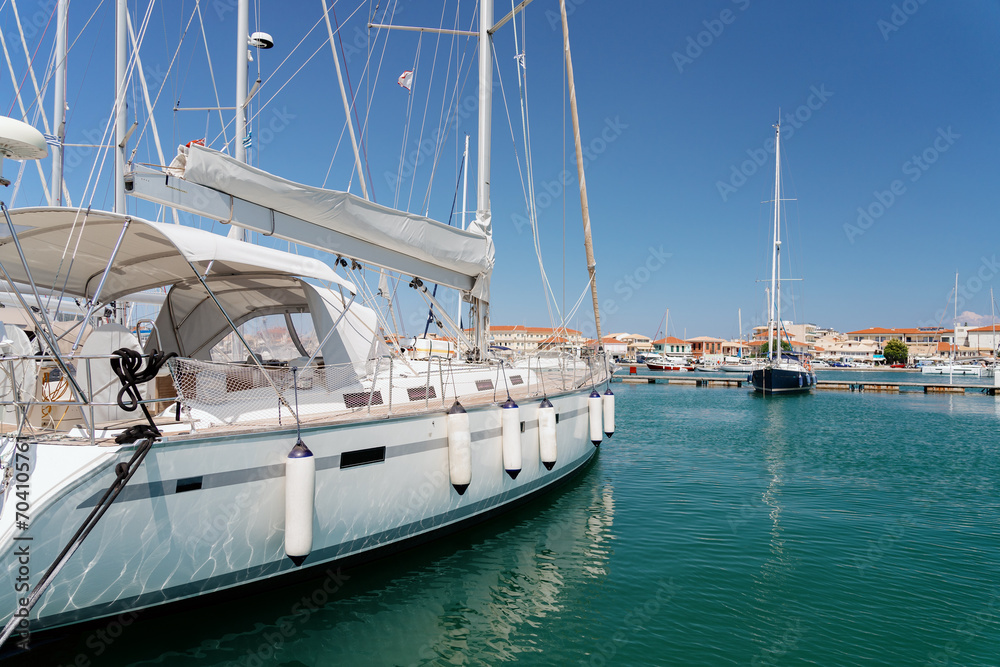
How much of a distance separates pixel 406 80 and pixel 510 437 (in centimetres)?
981

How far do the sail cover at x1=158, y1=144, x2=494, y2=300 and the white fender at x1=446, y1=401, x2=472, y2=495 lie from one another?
241cm

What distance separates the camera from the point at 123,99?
36.3ft

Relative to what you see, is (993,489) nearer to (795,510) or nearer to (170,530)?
(795,510)

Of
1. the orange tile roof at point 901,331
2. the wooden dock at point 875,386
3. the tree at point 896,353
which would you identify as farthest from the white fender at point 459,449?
the orange tile roof at point 901,331

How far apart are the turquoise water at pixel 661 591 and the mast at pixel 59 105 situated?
1171cm

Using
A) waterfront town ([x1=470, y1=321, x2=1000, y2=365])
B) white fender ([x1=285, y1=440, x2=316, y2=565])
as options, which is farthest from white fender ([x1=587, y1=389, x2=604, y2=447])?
waterfront town ([x1=470, y1=321, x2=1000, y2=365])

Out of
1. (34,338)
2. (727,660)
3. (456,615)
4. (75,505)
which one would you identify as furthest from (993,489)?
(34,338)

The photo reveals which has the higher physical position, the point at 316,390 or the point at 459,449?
the point at 316,390

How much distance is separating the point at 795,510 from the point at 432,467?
6737mm

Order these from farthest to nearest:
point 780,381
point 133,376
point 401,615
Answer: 1. point 780,381
2. point 401,615
3. point 133,376

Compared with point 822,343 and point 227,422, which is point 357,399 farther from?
point 822,343

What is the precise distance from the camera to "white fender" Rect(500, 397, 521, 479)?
7.32m

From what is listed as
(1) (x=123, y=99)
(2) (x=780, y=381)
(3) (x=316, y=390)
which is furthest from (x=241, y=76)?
(2) (x=780, y=381)

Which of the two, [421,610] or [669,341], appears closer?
[421,610]
